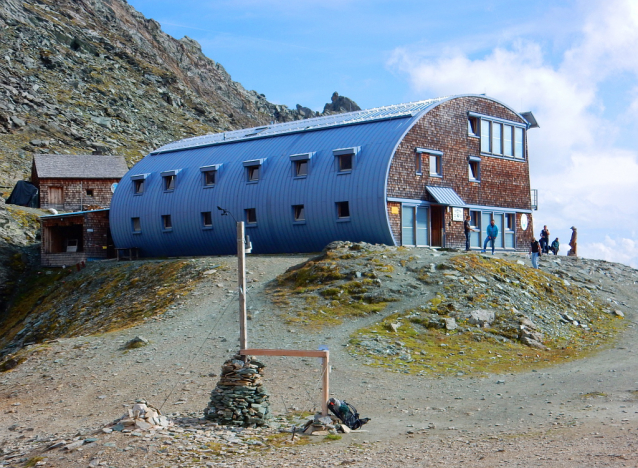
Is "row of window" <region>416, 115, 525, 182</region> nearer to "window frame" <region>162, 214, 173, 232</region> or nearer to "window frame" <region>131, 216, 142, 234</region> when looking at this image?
"window frame" <region>162, 214, 173, 232</region>

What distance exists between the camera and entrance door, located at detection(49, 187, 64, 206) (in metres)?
71.7

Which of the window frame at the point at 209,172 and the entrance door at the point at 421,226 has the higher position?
the window frame at the point at 209,172

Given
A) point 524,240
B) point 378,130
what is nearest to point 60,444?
point 378,130

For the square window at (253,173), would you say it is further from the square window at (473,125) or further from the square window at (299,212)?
the square window at (473,125)

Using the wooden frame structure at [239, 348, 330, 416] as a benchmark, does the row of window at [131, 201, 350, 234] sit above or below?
above

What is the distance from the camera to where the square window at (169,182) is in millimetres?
50906

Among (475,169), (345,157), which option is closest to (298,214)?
(345,157)

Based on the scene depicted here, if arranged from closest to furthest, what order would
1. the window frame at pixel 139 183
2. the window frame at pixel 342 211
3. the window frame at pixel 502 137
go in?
1. the window frame at pixel 342 211
2. the window frame at pixel 502 137
3. the window frame at pixel 139 183

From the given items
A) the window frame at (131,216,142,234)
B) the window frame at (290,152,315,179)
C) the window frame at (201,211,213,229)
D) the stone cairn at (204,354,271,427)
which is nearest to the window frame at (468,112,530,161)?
the window frame at (290,152,315,179)

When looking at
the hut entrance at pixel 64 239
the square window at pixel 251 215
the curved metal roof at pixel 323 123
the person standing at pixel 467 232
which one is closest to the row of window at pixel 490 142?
the curved metal roof at pixel 323 123

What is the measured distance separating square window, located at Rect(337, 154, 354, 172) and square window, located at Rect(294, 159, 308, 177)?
2.32m

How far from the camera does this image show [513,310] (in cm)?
2981

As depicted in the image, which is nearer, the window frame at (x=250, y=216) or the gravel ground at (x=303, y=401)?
the gravel ground at (x=303, y=401)

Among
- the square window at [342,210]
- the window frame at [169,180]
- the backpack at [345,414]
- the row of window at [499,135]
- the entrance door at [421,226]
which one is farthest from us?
the window frame at [169,180]
